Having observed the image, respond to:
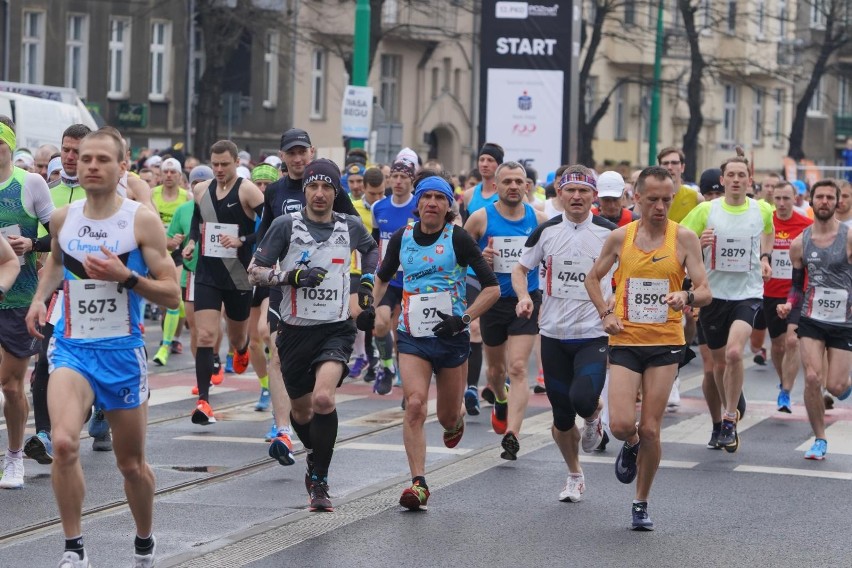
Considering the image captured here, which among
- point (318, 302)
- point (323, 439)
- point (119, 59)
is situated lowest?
point (323, 439)

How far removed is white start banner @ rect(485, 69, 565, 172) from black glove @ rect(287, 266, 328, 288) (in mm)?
18302

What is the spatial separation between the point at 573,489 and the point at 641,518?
913 mm

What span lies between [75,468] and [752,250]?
21.7 feet

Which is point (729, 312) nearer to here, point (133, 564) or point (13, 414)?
point (13, 414)

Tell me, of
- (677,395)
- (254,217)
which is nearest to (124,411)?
(254,217)

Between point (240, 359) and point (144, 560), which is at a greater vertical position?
point (240, 359)

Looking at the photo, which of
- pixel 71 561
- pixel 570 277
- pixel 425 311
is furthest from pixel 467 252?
pixel 71 561

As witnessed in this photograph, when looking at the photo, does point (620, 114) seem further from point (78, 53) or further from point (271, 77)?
point (78, 53)

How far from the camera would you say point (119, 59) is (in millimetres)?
47375

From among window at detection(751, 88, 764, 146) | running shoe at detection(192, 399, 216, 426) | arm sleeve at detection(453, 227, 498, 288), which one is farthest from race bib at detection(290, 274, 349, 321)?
window at detection(751, 88, 764, 146)

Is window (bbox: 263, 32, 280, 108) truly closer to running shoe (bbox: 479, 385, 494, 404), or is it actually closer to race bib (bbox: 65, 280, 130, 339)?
running shoe (bbox: 479, 385, 494, 404)

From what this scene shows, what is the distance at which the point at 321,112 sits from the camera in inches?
2067

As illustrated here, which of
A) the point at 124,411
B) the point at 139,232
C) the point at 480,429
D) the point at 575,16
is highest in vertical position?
the point at 575,16

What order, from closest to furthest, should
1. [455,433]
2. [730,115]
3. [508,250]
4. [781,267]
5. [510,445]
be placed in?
[455,433], [510,445], [508,250], [781,267], [730,115]
